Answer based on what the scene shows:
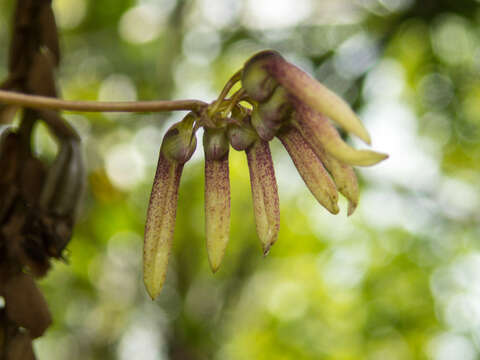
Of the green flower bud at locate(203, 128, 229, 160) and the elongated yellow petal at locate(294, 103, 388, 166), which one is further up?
the elongated yellow petal at locate(294, 103, 388, 166)

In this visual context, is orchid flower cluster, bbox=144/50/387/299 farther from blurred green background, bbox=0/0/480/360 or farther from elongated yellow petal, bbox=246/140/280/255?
blurred green background, bbox=0/0/480/360

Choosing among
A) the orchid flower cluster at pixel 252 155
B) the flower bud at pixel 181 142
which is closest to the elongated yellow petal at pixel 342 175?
the orchid flower cluster at pixel 252 155

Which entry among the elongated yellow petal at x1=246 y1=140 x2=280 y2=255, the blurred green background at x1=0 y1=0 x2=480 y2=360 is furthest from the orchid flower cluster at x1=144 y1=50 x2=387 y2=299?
the blurred green background at x1=0 y1=0 x2=480 y2=360

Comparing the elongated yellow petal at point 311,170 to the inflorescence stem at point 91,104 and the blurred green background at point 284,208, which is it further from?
the blurred green background at point 284,208

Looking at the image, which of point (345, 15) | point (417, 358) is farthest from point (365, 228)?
point (345, 15)

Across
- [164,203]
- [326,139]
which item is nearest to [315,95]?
[326,139]

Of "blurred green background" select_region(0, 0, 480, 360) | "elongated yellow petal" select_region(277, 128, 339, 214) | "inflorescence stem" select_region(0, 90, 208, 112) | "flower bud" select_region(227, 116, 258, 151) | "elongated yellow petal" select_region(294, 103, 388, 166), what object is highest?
"inflorescence stem" select_region(0, 90, 208, 112)

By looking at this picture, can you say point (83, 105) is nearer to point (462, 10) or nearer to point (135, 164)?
point (462, 10)
